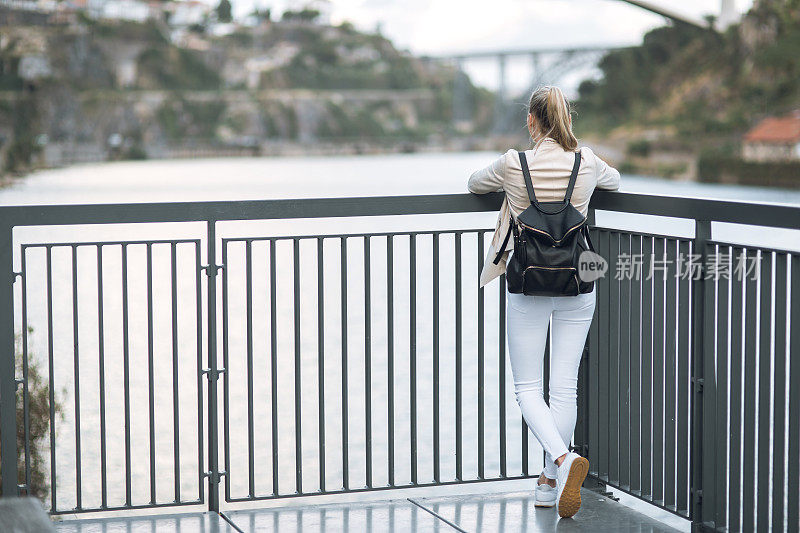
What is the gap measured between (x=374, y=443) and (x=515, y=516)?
7.63 m

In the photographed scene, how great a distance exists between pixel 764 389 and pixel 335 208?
1104mm

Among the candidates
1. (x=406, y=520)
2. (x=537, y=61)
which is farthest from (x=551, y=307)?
(x=537, y=61)

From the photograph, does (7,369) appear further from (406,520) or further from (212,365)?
(406,520)

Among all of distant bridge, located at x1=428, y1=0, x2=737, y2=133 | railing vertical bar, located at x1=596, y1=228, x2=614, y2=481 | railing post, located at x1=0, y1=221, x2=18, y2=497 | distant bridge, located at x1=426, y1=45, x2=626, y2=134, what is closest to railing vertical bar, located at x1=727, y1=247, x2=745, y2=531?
railing vertical bar, located at x1=596, y1=228, x2=614, y2=481

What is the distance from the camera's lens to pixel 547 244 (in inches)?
94.9

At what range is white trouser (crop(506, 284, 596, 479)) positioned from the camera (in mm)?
2520

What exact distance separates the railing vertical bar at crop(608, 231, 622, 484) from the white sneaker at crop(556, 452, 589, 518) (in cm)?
25

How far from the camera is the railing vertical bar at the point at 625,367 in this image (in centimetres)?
267

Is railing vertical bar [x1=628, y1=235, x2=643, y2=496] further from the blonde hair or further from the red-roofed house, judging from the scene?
the red-roofed house

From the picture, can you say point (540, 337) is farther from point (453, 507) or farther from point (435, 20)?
point (435, 20)

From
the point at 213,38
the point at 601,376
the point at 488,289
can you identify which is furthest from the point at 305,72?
the point at 601,376

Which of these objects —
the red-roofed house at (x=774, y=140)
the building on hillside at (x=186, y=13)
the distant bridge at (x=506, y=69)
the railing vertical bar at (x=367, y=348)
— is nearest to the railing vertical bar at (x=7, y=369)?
the railing vertical bar at (x=367, y=348)

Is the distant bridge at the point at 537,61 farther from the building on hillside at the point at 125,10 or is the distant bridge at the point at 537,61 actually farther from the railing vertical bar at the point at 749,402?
the railing vertical bar at the point at 749,402

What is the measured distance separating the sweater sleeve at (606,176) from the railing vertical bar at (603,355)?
192mm
